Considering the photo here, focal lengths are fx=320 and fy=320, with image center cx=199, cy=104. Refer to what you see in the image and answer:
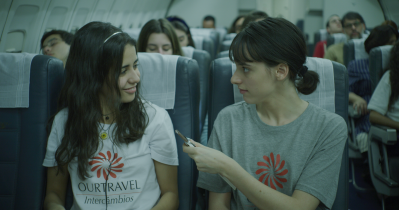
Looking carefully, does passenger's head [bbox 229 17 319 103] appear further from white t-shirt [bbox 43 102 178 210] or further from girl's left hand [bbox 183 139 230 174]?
white t-shirt [bbox 43 102 178 210]

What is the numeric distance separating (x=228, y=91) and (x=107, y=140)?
0.68 meters

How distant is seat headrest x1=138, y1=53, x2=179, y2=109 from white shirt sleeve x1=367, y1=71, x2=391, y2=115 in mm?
1660

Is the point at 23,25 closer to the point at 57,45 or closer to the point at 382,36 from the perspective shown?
the point at 57,45

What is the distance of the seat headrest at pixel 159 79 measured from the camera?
5.82 ft

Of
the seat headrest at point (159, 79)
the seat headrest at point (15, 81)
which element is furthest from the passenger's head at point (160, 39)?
the seat headrest at point (15, 81)

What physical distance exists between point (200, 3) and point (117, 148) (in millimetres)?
12886

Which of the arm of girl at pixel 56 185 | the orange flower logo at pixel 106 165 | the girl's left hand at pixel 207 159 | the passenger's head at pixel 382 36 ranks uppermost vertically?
the passenger's head at pixel 382 36

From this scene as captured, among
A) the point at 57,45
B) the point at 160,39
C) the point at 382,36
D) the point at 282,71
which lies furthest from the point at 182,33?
the point at 282,71

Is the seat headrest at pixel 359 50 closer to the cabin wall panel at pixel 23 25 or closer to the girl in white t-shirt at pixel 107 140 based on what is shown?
the girl in white t-shirt at pixel 107 140

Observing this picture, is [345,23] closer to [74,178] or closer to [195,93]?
[195,93]

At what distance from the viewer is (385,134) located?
2.27m

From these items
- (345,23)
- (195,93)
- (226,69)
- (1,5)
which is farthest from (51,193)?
(345,23)

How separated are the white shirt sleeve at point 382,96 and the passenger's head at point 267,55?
4.66 ft

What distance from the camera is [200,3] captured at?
44.5ft
